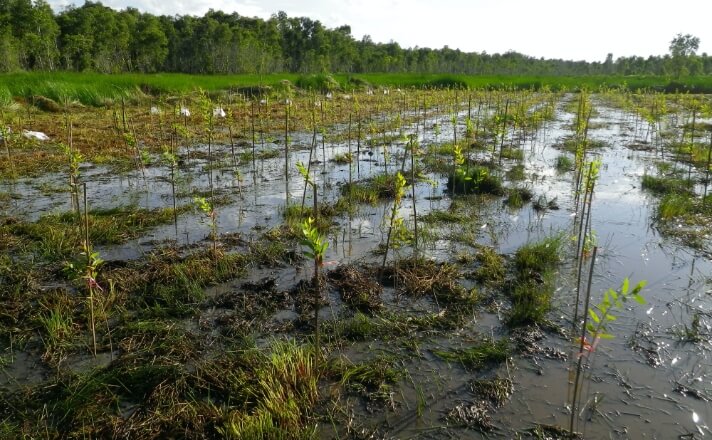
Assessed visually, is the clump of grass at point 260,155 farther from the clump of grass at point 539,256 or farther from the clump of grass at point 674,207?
the clump of grass at point 674,207

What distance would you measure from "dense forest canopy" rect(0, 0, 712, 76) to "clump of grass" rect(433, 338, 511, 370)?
73.1ft

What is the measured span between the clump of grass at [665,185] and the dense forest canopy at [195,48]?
19.3 meters

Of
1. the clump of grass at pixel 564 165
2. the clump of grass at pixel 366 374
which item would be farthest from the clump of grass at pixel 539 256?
the clump of grass at pixel 564 165

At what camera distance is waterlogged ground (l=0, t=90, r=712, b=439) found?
10.3 ft

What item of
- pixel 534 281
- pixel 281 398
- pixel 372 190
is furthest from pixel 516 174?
pixel 281 398

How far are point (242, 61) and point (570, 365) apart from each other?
4042cm

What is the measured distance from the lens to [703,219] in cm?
676

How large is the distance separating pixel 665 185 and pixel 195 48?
54.6m

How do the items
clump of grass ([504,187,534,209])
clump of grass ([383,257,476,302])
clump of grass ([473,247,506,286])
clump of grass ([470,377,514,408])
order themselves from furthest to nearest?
1. clump of grass ([504,187,534,209])
2. clump of grass ([473,247,506,286])
3. clump of grass ([383,257,476,302])
4. clump of grass ([470,377,514,408])

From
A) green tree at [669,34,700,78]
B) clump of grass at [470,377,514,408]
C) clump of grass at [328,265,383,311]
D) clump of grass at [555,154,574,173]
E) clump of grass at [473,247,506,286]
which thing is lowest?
clump of grass at [470,377,514,408]

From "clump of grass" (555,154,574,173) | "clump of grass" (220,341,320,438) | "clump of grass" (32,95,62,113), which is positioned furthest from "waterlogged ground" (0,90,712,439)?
"clump of grass" (32,95,62,113)

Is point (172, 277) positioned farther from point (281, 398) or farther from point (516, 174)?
point (516, 174)

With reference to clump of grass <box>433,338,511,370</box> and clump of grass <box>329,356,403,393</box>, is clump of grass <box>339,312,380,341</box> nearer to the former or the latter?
clump of grass <box>329,356,403,393</box>

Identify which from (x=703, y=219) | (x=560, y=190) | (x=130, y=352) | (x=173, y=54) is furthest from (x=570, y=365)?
(x=173, y=54)
